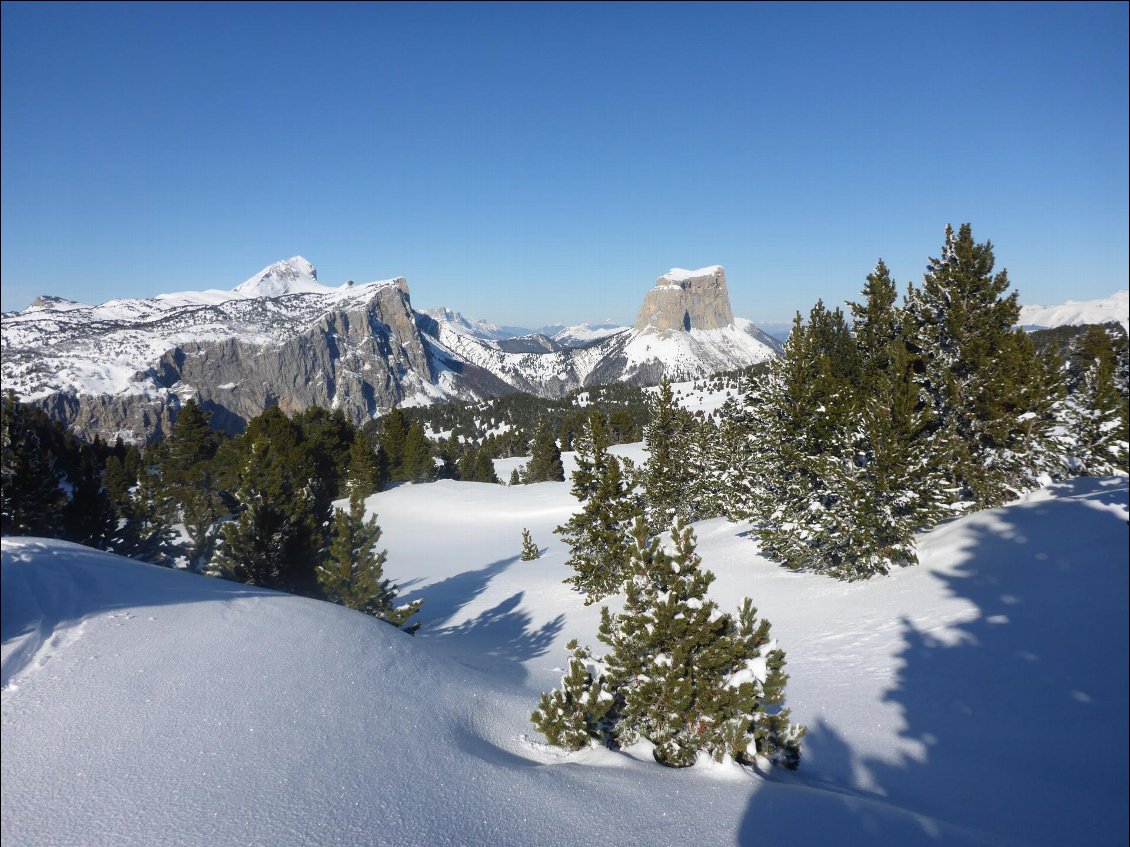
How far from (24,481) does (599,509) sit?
19.3 metres

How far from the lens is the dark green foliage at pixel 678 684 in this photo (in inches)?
293

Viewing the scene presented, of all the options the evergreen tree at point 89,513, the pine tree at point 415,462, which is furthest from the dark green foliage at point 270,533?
the pine tree at point 415,462

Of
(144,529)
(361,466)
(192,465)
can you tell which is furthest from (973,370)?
(192,465)

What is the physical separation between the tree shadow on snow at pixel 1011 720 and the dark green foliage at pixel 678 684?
801 mm

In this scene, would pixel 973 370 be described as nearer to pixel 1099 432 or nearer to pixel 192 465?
pixel 1099 432

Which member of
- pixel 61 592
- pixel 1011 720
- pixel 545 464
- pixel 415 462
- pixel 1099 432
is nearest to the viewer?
pixel 61 592

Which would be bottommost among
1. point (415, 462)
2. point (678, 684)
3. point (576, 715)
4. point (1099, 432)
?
point (415, 462)

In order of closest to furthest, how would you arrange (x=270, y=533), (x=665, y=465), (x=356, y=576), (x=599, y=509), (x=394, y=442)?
(x=356, y=576), (x=270, y=533), (x=599, y=509), (x=665, y=465), (x=394, y=442)

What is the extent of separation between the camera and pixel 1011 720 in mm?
7957

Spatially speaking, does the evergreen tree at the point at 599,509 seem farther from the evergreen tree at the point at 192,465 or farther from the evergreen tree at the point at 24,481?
the evergreen tree at the point at 192,465

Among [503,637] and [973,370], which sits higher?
[973,370]

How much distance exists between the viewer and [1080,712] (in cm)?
733

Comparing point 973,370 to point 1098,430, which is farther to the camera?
point 1098,430

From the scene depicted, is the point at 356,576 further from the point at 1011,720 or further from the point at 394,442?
the point at 394,442
